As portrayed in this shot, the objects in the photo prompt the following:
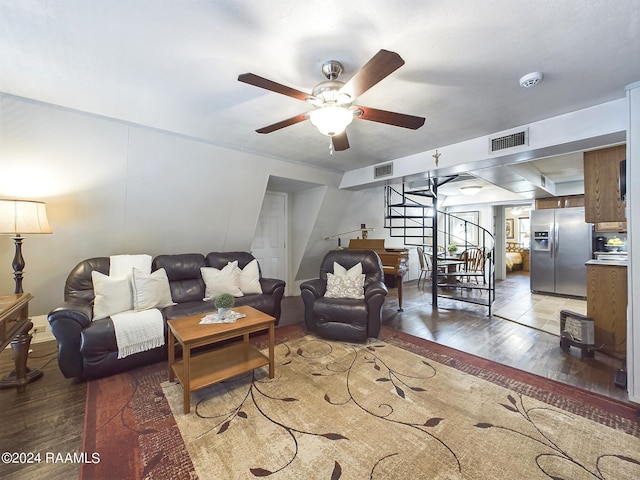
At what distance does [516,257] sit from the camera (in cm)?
871

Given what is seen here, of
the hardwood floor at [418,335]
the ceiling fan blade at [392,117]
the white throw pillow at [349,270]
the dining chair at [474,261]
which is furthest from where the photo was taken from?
the dining chair at [474,261]

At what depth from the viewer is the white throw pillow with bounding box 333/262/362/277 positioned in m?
3.67

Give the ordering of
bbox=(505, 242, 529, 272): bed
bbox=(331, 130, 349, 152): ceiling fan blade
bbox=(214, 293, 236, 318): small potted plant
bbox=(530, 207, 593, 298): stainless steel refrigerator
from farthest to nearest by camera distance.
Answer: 1. bbox=(505, 242, 529, 272): bed
2. bbox=(530, 207, 593, 298): stainless steel refrigerator
3. bbox=(214, 293, 236, 318): small potted plant
4. bbox=(331, 130, 349, 152): ceiling fan blade

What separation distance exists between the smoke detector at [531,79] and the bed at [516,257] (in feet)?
24.1

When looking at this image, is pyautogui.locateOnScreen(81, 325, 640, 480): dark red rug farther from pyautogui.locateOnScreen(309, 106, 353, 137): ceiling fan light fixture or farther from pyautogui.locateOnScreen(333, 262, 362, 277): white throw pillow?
pyautogui.locateOnScreen(309, 106, 353, 137): ceiling fan light fixture

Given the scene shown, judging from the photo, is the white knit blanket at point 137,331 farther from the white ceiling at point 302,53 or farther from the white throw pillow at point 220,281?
the white ceiling at point 302,53

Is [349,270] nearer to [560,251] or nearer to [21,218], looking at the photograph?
[21,218]

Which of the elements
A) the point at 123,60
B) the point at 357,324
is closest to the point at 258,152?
the point at 123,60

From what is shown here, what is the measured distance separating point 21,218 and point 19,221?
31 millimetres

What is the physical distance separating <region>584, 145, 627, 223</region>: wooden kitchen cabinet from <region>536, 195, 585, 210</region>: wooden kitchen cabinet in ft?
10.2

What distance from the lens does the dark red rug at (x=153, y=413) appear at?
1.49 meters

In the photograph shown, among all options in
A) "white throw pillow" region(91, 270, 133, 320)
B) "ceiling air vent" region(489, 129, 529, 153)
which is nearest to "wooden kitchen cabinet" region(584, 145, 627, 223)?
"ceiling air vent" region(489, 129, 529, 153)

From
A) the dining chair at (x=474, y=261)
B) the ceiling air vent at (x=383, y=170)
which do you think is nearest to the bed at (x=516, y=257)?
the dining chair at (x=474, y=261)

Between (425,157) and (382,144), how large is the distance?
2.37ft
